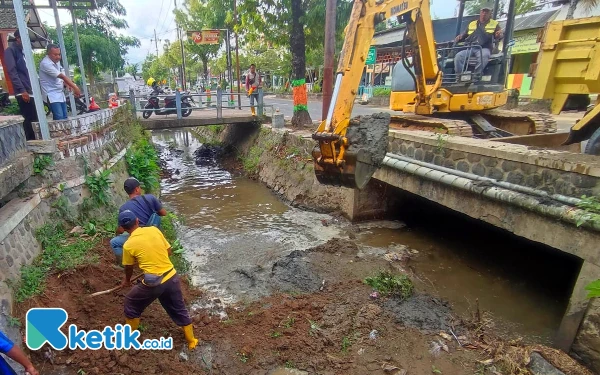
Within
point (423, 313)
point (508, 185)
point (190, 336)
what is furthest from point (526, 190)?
point (190, 336)

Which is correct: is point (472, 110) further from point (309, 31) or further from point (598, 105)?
point (309, 31)

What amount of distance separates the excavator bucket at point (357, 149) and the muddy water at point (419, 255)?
2.09 meters

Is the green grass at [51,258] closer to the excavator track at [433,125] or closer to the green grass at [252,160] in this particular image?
the excavator track at [433,125]

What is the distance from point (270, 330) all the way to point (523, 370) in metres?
2.65

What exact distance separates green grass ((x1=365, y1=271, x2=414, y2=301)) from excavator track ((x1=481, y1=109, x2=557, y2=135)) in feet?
14.1

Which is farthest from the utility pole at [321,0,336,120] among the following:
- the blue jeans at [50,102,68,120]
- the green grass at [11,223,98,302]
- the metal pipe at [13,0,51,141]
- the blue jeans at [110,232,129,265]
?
the green grass at [11,223,98,302]

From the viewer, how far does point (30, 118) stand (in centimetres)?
558

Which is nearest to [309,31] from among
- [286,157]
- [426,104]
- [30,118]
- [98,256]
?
[286,157]

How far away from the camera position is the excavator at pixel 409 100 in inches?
182

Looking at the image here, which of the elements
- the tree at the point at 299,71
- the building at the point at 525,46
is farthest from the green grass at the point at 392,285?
the building at the point at 525,46

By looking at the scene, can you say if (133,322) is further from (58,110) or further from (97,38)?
(97,38)

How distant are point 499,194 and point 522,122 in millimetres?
3636

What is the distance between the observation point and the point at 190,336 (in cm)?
378

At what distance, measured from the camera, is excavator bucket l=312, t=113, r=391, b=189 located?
4555mm
